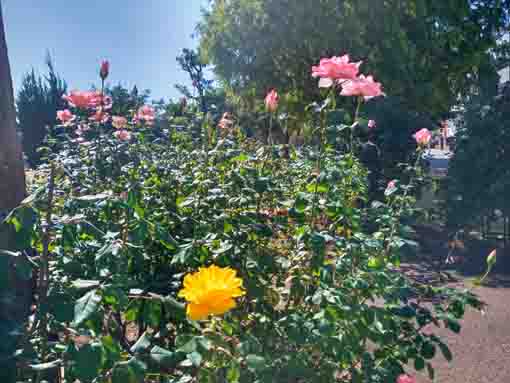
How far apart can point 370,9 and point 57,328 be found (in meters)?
11.2

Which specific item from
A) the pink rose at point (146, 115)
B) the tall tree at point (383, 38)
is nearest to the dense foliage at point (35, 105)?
the tall tree at point (383, 38)

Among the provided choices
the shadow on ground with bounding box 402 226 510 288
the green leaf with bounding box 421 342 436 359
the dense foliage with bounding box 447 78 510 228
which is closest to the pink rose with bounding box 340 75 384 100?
the green leaf with bounding box 421 342 436 359

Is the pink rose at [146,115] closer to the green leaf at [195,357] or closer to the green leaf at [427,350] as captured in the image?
the green leaf at [427,350]

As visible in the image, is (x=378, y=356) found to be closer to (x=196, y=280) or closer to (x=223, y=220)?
(x=223, y=220)

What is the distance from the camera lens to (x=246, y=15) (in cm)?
1214

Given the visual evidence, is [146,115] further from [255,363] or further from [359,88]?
[255,363]

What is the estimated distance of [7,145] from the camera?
85.5 inches

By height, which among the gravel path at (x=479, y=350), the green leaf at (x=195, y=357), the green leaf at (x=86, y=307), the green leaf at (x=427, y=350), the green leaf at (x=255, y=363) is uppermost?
the green leaf at (x=86, y=307)

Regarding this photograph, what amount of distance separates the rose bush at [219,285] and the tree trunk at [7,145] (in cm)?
23

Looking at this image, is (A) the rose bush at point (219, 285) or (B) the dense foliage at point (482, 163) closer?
(A) the rose bush at point (219, 285)

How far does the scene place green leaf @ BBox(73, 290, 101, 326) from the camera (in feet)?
3.19

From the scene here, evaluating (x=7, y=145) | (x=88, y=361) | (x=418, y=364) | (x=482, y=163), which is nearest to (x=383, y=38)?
(x=482, y=163)

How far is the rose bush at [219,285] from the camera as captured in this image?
1.10m

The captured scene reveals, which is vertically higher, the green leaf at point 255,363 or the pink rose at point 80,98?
the pink rose at point 80,98
